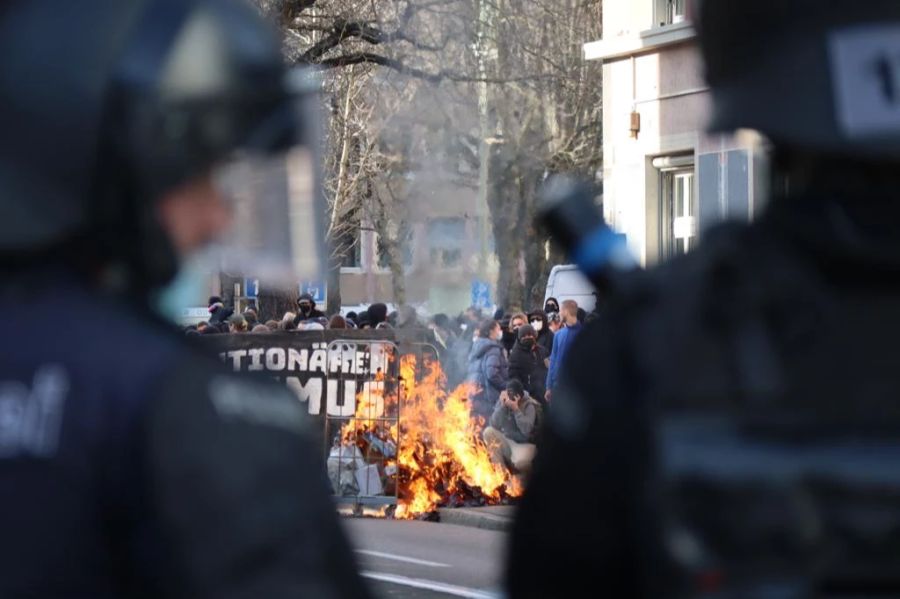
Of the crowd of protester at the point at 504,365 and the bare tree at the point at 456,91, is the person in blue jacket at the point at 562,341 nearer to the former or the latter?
the crowd of protester at the point at 504,365

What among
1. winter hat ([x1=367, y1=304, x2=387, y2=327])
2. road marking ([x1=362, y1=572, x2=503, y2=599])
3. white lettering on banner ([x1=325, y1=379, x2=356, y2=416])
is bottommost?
road marking ([x1=362, y1=572, x2=503, y2=599])

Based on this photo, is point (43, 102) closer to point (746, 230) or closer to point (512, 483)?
point (746, 230)

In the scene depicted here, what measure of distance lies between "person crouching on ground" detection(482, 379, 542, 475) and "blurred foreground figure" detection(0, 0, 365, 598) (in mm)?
12132

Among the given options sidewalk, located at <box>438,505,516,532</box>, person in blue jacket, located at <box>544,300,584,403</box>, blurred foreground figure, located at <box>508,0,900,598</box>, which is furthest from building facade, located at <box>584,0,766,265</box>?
blurred foreground figure, located at <box>508,0,900,598</box>

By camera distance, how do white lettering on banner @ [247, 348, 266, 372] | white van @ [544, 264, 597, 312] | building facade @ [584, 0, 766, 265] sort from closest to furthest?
white lettering on banner @ [247, 348, 266, 372]
building facade @ [584, 0, 766, 265]
white van @ [544, 264, 597, 312]

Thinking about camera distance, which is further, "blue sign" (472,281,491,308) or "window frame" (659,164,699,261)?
"window frame" (659,164,699,261)

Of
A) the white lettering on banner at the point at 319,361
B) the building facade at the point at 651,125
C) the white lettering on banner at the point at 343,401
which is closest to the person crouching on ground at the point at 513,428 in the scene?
Answer: the white lettering on banner at the point at 343,401

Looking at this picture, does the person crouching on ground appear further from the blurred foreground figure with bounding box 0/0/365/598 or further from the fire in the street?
the blurred foreground figure with bounding box 0/0/365/598

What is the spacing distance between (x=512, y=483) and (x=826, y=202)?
12.3m

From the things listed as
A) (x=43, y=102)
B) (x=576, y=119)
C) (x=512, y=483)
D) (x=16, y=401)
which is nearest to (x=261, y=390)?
(x=16, y=401)

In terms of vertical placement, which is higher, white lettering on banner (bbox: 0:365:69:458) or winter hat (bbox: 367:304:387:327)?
winter hat (bbox: 367:304:387:327)

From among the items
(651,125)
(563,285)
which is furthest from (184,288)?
(563,285)

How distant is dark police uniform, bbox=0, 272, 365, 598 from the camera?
1.56 metres

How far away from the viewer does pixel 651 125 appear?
70.4 feet
